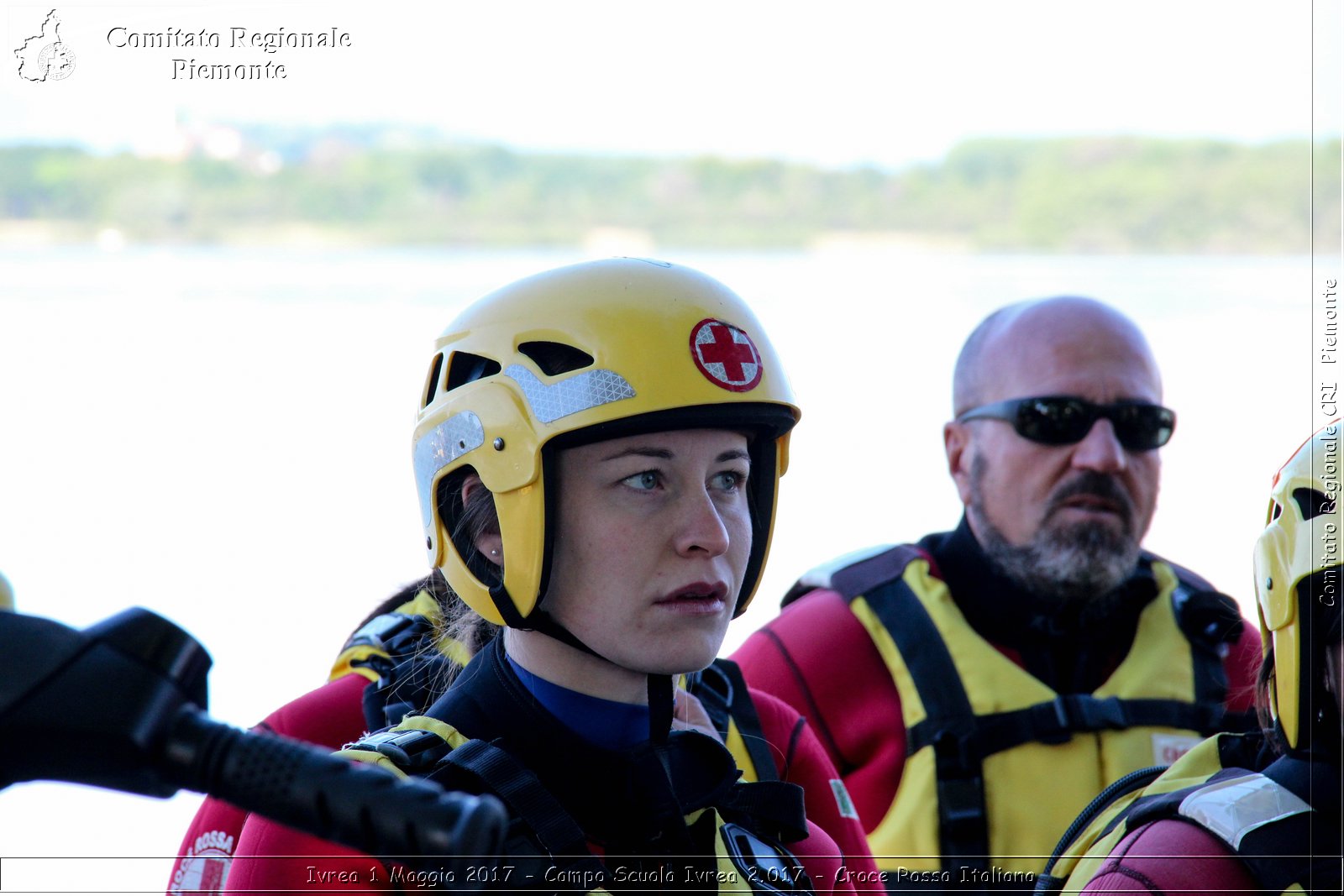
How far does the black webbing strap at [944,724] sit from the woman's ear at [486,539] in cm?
175

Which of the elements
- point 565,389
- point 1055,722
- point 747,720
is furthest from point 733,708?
point 1055,722

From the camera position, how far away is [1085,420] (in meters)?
3.93

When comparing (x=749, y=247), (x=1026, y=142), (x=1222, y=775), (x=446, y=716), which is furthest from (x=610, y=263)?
(x=1026, y=142)

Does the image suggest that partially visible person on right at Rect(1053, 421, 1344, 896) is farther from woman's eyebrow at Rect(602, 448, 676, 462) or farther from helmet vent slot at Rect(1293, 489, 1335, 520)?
woman's eyebrow at Rect(602, 448, 676, 462)

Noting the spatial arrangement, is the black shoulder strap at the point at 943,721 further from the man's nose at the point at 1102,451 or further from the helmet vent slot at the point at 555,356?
the helmet vent slot at the point at 555,356

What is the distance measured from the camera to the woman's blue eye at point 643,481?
2.26 metres

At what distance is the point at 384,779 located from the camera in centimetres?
91

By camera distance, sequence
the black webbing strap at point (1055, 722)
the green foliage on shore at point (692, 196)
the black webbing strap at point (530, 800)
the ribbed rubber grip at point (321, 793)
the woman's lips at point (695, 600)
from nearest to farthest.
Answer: the ribbed rubber grip at point (321, 793), the black webbing strap at point (530, 800), the woman's lips at point (695, 600), the black webbing strap at point (1055, 722), the green foliage on shore at point (692, 196)

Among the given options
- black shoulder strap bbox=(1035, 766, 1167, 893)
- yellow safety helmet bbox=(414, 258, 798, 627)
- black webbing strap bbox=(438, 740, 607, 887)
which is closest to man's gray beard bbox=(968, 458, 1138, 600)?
black shoulder strap bbox=(1035, 766, 1167, 893)

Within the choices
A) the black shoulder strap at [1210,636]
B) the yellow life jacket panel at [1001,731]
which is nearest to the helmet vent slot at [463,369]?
the yellow life jacket panel at [1001,731]

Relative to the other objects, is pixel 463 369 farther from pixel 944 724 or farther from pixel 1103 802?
pixel 944 724

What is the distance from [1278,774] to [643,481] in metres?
1.23

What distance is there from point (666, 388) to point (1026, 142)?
14.3 m

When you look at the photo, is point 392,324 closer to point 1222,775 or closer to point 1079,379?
point 1079,379
